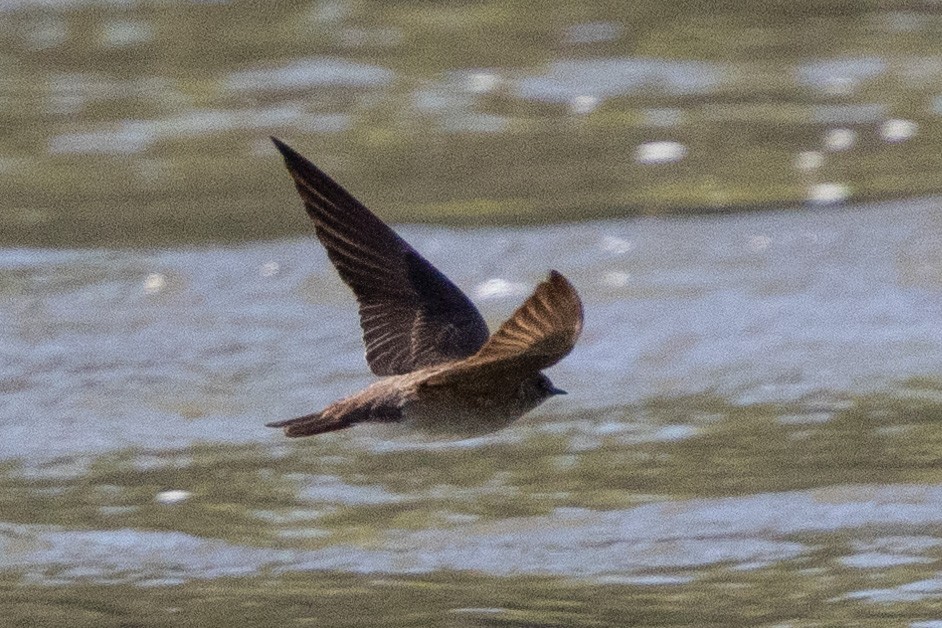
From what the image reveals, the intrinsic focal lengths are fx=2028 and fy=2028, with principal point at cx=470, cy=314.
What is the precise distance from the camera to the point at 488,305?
7152 mm

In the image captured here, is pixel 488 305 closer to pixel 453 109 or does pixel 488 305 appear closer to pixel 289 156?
pixel 453 109

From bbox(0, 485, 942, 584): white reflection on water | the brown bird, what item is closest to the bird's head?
the brown bird

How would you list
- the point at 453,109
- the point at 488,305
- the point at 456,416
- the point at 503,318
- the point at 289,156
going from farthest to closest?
the point at 453,109
the point at 488,305
the point at 503,318
the point at 456,416
the point at 289,156

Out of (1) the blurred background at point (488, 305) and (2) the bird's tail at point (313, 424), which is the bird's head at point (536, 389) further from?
(2) the bird's tail at point (313, 424)

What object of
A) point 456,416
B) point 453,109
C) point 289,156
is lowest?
point 456,416

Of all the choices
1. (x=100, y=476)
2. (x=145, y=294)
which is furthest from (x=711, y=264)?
(x=100, y=476)

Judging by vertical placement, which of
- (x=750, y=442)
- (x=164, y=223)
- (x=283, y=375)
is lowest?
(x=750, y=442)

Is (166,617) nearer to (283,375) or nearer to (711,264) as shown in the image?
(283,375)

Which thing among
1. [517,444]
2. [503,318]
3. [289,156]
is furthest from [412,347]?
[503,318]

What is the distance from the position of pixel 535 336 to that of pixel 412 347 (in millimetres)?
1096

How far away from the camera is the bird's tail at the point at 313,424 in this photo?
420cm

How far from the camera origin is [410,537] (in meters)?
5.32

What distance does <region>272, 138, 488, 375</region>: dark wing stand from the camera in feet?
15.1

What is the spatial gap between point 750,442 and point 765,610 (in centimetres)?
135
